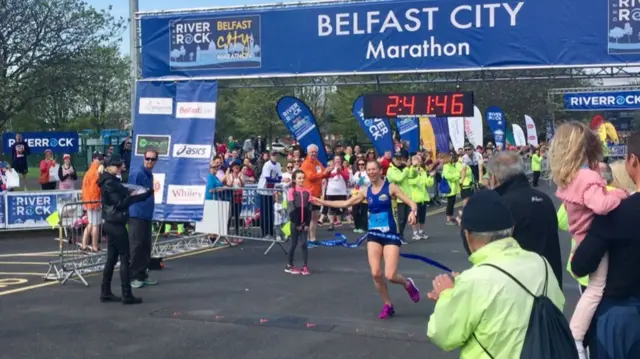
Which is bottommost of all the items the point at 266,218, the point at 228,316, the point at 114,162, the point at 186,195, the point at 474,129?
the point at 228,316

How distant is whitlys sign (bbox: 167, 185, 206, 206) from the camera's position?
491 inches

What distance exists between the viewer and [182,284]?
415 inches

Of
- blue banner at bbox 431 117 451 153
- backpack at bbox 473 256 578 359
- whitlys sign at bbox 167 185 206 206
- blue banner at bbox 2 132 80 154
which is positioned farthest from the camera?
blue banner at bbox 431 117 451 153

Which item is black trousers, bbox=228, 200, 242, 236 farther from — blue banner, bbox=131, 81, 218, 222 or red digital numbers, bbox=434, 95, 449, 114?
red digital numbers, bbox=434, 95, 449, 114

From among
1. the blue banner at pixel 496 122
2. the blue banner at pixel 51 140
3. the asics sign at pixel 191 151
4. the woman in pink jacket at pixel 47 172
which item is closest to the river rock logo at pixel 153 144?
the asics sign at pixel 191 151

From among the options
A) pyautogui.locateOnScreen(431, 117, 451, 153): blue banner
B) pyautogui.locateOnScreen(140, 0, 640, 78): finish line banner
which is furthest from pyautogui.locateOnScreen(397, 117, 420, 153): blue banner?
pyautogui.locateOnScreen(140, 0, 640, 78): finish line banner

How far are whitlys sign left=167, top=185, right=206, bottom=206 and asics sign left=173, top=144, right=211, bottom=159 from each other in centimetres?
55

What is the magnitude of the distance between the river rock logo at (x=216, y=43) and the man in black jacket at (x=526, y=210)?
9918 millimetres

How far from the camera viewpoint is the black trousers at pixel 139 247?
33.9ft

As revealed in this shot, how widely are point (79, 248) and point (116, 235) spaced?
3.90 metres

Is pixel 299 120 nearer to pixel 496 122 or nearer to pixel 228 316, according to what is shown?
pixel 228 316

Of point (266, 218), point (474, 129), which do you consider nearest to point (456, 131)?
point (474, 129)

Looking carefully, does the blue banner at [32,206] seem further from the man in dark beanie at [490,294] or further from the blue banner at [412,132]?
the man in dark beanie at [490,294]

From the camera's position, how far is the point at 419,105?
15.9 meters
